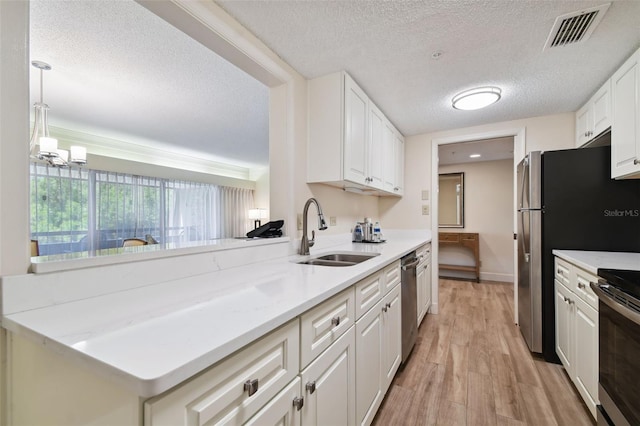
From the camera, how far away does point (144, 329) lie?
0.67 m

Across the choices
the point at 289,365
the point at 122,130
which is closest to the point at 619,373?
the point at 289,365

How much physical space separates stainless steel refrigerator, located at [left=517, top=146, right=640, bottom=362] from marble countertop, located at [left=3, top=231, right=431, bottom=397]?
6.34 feet

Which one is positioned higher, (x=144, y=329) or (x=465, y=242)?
(x=144, y=329)

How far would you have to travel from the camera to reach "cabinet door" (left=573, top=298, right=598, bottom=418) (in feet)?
4.85

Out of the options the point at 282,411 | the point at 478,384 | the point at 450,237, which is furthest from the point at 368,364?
the point at 450,237

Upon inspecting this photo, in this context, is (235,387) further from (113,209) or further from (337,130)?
(113,209)

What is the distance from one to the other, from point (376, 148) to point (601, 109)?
1.68 metres

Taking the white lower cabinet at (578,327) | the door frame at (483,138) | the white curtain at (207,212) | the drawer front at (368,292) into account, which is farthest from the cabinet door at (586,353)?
the white curtain at (207,212)

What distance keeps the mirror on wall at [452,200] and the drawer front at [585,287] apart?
367 cm

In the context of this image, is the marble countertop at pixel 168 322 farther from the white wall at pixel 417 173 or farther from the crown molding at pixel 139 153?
the crown molding at pixel 139 153

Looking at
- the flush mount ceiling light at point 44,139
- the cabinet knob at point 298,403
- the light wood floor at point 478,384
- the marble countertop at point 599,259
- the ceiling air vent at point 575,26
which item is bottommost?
the light wood floor at point 478,384

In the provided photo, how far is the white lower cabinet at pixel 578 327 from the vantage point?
4.92 ft

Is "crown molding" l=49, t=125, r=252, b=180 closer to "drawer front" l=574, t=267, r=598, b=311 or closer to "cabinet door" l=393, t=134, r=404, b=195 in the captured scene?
"cabinet door" l=393, t=134, r=404, b=195

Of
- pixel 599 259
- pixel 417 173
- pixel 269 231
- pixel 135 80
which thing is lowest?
pixel 599 259
